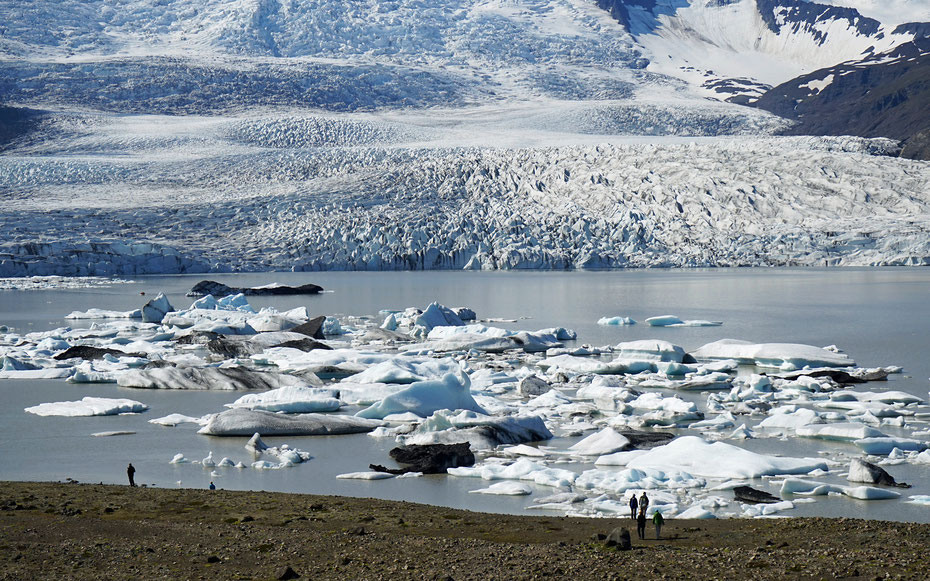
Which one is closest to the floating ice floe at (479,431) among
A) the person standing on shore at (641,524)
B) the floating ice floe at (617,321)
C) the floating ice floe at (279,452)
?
the floating ice floe at (279,452)

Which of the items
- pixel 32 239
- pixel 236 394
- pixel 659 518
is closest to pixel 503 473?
pixel 659 518

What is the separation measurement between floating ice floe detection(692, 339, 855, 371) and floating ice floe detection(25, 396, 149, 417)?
786 cm

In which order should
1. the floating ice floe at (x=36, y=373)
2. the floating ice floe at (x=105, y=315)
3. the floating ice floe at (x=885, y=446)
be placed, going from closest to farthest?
the floating ice floe at (x=885, y=446)
the floating ice floe at (x=36, y=373)
the floating ice floe at (x=105, y=315)

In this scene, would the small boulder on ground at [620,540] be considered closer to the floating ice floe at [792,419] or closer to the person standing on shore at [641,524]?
the person standing on shore at [641,524]

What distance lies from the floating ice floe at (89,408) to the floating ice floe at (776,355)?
25.8 feet

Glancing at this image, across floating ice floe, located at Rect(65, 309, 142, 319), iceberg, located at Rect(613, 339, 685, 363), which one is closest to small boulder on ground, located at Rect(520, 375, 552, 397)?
iceberg, located at Rect(613, 339, 685, 363)

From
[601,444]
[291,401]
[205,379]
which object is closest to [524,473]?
[601,444]

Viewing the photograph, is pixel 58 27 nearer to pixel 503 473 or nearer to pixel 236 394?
pixel 236 394

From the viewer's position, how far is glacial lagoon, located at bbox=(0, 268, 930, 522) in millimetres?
7355

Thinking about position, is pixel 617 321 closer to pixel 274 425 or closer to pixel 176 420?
pixel 274 425

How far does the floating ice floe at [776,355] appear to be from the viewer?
43.5ft

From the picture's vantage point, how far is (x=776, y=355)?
13609 mm

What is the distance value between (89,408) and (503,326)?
10130 mm

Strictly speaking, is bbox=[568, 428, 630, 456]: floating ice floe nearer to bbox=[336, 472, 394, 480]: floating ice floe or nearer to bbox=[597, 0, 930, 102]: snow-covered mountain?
bbox=[336, 472, 394, 480]: floating ice floe
